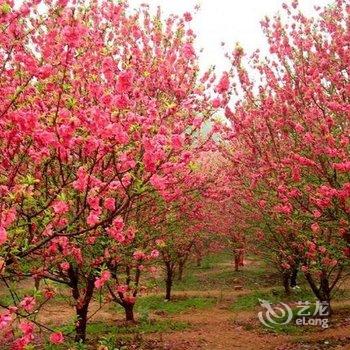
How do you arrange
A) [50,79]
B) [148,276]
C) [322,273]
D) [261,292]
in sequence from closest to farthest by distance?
[50,79], [322,273], [261,292], [148,276]

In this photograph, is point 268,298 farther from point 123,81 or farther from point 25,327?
point 123,81

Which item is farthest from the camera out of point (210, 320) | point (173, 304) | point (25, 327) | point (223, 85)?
point (173, 304)

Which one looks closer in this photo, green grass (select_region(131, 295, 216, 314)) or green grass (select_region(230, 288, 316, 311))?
green grass (select_region(131, 295, 216, 314))

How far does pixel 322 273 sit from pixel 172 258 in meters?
9.78

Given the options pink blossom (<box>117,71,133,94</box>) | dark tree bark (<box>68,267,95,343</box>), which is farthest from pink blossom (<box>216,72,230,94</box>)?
dark tree bark (<box>68,267,95,343</box>)

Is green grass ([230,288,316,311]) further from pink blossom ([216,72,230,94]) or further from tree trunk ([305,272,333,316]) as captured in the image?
pink blossom ([216,72,230,94])

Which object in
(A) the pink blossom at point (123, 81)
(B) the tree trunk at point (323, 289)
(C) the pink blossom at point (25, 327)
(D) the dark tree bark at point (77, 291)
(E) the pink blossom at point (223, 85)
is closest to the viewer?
(A) the pink blossom at point (123, 81)

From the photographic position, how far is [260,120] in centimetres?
1138

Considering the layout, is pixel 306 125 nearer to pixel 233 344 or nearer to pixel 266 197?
pixel 266 197

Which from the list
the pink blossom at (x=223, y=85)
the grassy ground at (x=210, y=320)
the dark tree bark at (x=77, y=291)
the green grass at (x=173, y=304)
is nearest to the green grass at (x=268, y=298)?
the grassy ground at (x=210, y=320)

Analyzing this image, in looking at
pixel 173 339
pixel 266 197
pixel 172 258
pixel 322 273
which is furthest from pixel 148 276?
pixel 266 197

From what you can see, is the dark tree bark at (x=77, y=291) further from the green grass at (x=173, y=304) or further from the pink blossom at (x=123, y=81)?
the green grass at (x=173, y=304)

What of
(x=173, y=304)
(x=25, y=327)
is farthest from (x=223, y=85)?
(x=173, y=304)

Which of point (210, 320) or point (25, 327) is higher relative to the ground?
point (25, 327)
